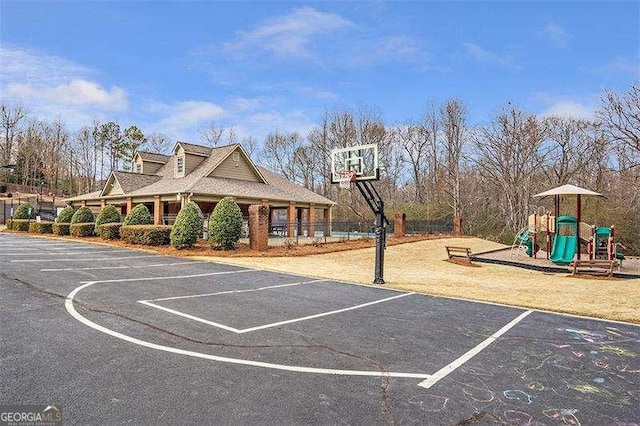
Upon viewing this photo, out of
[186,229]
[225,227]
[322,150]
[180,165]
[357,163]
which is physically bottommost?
[186,229]

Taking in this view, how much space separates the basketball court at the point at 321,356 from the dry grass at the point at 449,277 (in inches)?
53.0

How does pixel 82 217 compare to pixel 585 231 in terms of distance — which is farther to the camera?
pixel 82 217

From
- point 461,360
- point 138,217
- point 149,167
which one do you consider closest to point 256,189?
point 138,217

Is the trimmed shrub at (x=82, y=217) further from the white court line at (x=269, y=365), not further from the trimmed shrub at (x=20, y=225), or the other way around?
the white court line at (x=269, y=365)

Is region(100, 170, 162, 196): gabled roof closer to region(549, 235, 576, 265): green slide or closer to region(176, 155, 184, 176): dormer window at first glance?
region(176, 155, 184, 176): dormer window

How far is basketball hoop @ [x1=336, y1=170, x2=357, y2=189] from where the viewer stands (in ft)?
37.2

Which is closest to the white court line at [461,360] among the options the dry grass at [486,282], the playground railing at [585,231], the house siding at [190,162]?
the dry grass at [486,282]

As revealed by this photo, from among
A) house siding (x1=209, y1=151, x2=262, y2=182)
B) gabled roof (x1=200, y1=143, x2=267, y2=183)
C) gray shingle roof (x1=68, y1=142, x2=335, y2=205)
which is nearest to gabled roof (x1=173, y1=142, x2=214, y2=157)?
gray shingle roof (x1=68, y1=142, x2=335, y2=205)

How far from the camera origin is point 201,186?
22609 mm

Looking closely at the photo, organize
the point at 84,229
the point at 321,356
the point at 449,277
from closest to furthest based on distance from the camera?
the point at 321,356 → the point at 449,277 → the point at 84,229

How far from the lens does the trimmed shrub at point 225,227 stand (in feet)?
57.4

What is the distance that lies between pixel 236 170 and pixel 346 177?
16.7 meters

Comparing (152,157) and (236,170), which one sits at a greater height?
(152,157)

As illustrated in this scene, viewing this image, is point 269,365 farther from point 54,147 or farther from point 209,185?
point 54,147
